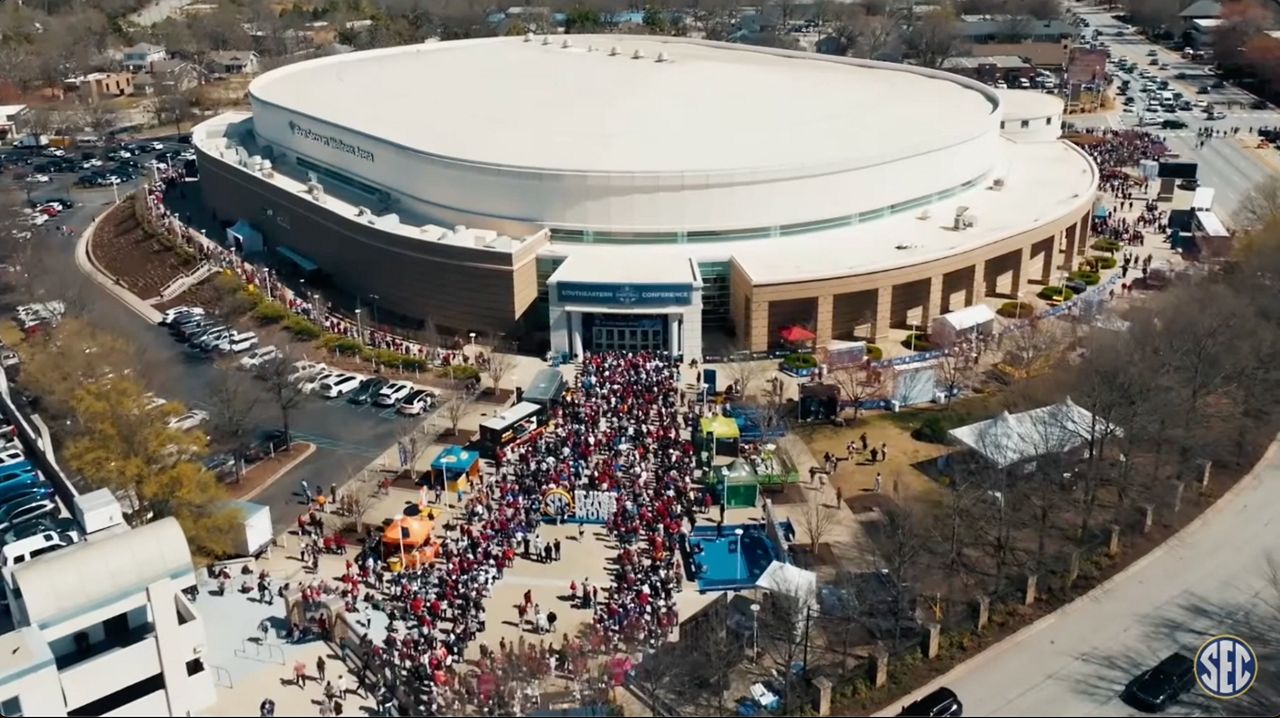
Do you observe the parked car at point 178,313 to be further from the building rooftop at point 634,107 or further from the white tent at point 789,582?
the white tent at point 789,582

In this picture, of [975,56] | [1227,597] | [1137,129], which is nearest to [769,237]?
[1227,597]

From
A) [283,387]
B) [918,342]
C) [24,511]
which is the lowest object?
[918,342]

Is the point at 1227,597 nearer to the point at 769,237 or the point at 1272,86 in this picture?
the point at 769,237

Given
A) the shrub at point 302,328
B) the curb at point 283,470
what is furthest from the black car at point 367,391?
the shrub at point 302,328

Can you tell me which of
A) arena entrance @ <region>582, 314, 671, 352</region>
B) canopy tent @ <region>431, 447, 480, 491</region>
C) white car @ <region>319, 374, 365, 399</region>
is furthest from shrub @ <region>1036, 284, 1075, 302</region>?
white car @ <region>319, 374, 365, 399</region>

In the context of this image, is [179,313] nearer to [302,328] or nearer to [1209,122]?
[302,328]

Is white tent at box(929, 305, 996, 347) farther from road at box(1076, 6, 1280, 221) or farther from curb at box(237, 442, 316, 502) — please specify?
road at box(1076, 6, 1280, 221)

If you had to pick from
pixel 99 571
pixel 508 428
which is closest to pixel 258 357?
pixel 508 428
